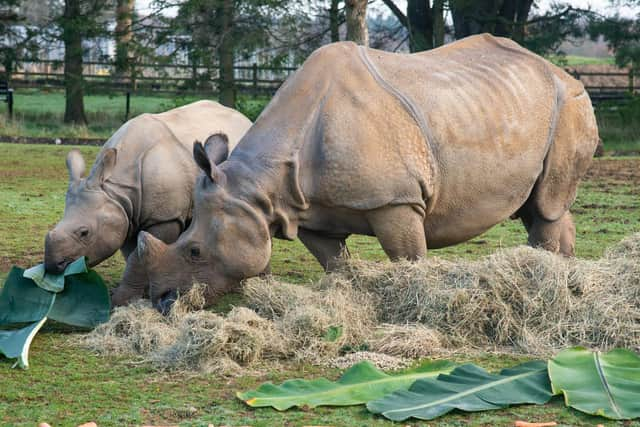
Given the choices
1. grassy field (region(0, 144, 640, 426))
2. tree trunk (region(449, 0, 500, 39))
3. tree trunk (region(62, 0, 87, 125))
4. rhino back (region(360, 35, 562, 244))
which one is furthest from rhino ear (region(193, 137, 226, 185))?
tree trunk (region(62, 0, 87, 125))

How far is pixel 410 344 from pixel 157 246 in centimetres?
162

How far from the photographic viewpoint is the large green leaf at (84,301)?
6.22 meters

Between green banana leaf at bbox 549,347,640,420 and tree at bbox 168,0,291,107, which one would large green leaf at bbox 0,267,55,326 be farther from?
tree at bbox 168,0,291,107

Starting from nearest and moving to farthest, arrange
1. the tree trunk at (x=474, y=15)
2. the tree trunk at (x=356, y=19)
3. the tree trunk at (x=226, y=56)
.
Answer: the tree trunk at (x=356, y=19) < the tree trunk at (x=474, y=15) < the tree trunk at (x=226, y=56)

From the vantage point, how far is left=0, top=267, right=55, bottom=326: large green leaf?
622 centimetres

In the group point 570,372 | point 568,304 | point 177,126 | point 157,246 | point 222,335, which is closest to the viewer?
point 570,372

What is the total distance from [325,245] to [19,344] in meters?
2.00

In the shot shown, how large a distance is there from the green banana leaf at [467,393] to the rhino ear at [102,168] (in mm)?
2900

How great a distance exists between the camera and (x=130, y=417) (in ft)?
14.6

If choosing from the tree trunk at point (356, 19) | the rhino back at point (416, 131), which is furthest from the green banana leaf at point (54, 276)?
the tree trunk at point (356, 19)

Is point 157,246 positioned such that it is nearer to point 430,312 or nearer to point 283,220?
point 283,220

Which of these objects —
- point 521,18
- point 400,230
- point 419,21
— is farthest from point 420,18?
point 400,230

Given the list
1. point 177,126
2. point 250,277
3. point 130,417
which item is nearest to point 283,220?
point 250,277

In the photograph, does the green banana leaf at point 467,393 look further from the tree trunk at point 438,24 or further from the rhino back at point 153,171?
the tree trunk at point 438,24
